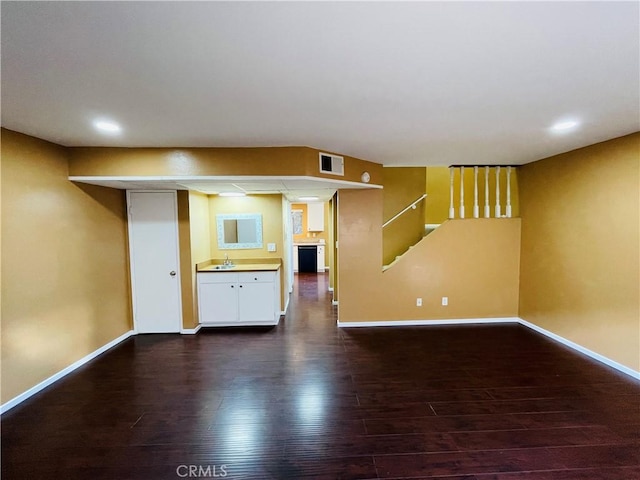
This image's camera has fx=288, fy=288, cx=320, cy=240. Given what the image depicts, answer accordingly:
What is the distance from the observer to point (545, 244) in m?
3.95

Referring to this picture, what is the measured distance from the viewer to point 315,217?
9.35 meters

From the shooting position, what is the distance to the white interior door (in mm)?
4012

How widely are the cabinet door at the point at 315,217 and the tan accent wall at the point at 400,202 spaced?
422 centimetres

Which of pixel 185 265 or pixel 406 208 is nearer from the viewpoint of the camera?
pixel 185 265

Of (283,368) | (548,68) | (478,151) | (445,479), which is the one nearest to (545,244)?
(478,151)

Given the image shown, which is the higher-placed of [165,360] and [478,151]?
[478,151]

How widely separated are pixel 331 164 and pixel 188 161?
160cm

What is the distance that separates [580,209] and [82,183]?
581cm

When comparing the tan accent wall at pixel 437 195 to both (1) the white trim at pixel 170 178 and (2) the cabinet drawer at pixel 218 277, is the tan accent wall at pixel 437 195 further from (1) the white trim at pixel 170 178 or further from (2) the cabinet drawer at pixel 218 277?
(2) the cabinet drawer at pixel 218 277

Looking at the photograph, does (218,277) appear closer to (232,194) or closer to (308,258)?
(232,194)

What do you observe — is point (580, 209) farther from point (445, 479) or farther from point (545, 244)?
point (445, 479)

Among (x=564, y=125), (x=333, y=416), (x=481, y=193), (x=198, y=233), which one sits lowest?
(x=333, y=416)

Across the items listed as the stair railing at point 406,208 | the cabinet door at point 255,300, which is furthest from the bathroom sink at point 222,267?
the stair railing at point 406,208

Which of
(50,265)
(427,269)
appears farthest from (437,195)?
(50,265)
